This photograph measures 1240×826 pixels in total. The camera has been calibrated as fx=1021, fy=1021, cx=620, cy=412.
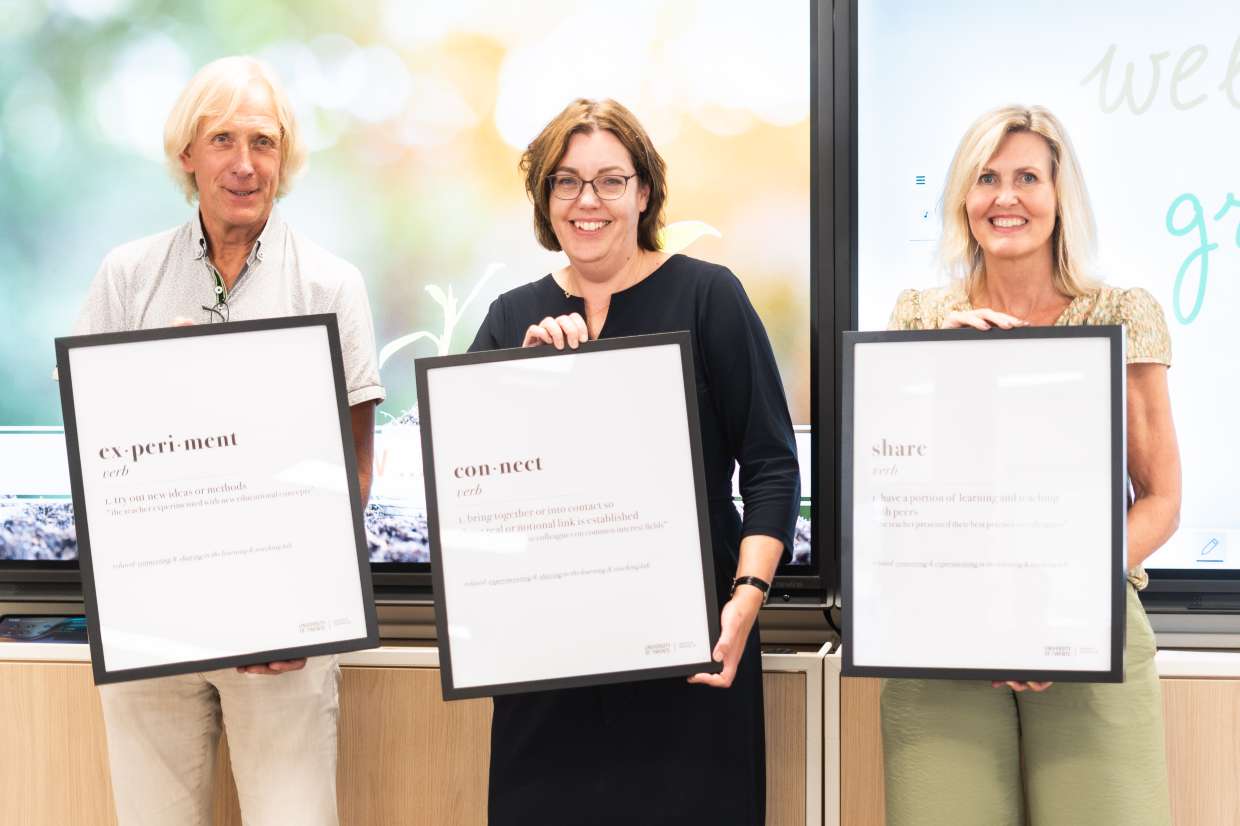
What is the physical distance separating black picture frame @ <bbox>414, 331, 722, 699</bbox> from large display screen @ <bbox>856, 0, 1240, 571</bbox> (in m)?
0.86

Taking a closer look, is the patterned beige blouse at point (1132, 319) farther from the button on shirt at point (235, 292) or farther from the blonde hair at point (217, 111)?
the blonde hair at point (217, 111)

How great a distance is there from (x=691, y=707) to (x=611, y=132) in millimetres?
932

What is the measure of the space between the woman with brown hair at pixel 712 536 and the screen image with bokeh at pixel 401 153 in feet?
1.88

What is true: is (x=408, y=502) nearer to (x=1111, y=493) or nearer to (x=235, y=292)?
(x=235, y=292)

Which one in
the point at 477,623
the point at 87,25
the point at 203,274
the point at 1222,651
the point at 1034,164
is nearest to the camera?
the point at 477,623

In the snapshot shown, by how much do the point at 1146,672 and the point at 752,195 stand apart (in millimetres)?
1194

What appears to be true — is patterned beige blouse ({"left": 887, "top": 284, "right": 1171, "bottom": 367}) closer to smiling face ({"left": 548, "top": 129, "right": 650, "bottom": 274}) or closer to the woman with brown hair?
the woman with brown hair

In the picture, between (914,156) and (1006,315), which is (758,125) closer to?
(914,156)

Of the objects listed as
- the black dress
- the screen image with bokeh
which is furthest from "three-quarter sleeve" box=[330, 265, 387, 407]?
the black dress

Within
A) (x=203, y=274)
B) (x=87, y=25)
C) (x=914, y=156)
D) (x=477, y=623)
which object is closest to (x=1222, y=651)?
(x=914, y=156)

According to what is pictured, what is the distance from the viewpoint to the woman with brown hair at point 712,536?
1626mm

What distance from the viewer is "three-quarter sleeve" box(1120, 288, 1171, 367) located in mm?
1643

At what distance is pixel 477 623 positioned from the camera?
1.53m

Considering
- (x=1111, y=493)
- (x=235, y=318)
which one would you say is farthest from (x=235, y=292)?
(x=1111, y=493)
